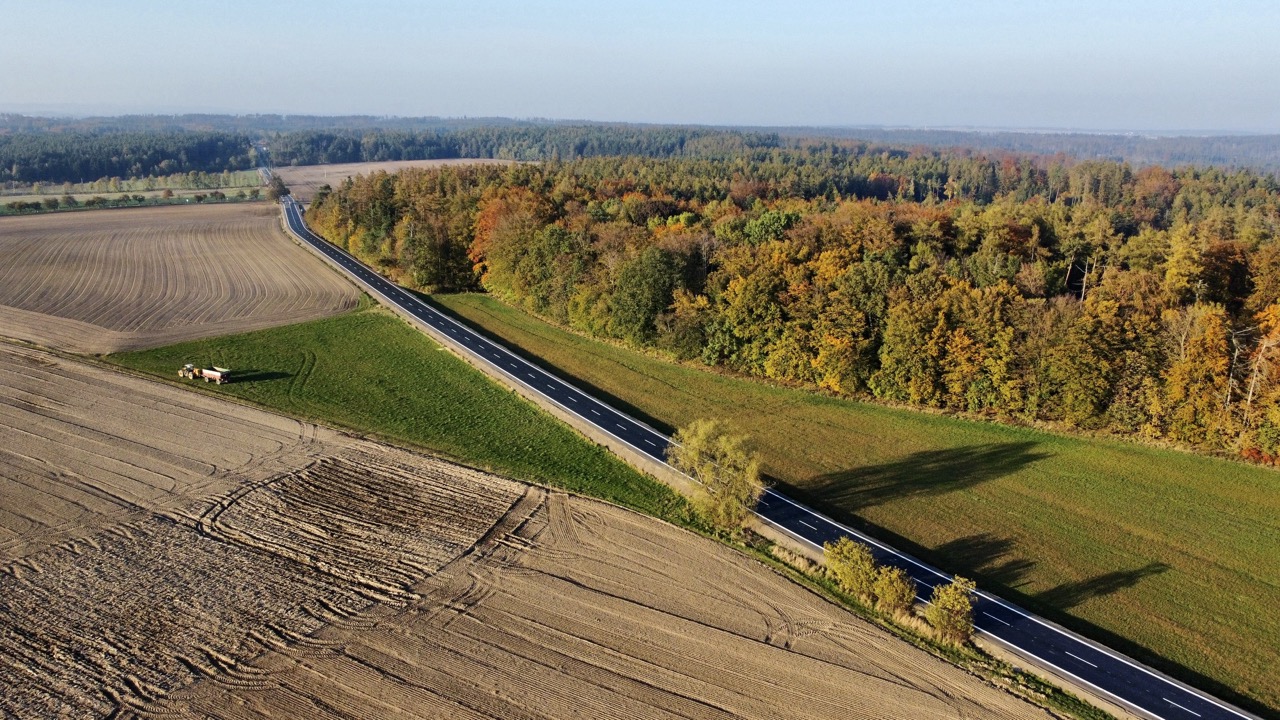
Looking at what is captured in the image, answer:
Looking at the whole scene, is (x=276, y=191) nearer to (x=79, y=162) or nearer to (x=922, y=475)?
(x=79, y=162)

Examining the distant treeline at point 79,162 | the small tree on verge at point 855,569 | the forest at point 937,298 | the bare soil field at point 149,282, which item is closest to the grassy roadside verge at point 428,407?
the small tree on verge at point 855,569

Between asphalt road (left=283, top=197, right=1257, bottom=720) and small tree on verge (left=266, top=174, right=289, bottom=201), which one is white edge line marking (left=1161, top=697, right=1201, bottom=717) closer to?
asphalt road (left=283, top=197, right=1257, bottom=720)

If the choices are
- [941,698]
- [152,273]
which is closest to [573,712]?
[941,698]

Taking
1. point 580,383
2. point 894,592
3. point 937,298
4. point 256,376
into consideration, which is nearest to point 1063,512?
point 894,592

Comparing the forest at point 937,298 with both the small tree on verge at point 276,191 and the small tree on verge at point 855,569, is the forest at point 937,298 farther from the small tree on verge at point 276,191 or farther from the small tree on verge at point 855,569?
the small tree on verge at point 276,191

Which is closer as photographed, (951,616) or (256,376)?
(951,616)

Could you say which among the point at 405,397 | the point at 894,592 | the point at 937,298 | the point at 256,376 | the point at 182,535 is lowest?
the point at 182,535
